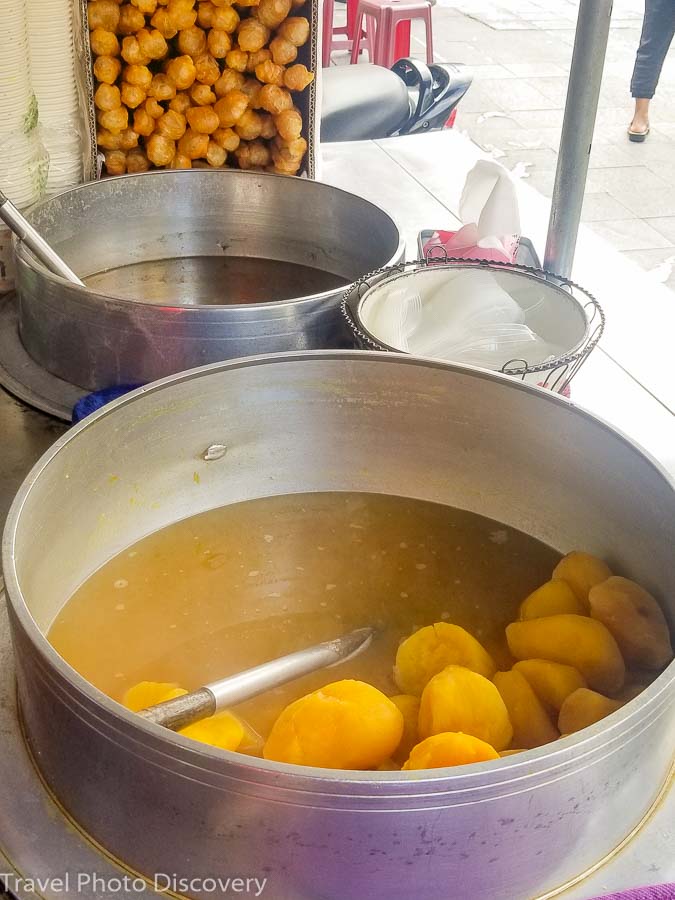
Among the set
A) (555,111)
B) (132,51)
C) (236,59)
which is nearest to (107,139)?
(132,51)

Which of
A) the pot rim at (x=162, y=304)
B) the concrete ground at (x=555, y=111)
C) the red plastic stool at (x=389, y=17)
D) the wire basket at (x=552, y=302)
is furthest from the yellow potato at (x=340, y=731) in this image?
the red plastic stool at (x=389, y=17)

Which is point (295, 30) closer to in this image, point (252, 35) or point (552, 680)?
point (252, 35)

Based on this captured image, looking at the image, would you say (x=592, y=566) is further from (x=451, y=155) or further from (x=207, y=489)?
(x=451, y=155)

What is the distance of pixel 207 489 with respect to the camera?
104 centimetres

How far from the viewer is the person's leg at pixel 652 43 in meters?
3.93

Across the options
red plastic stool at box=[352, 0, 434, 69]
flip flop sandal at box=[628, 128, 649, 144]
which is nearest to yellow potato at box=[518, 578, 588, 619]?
red plastic stool at box=[352, 0, 434, 69]

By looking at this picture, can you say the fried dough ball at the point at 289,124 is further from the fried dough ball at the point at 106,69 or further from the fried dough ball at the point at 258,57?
the fried dough ball at the point at 106,69

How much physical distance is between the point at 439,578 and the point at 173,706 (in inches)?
13.6

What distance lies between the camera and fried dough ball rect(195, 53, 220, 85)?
158 cm

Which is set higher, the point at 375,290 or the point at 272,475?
the point at 375,290

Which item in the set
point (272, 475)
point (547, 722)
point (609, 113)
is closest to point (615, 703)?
point (547, 722)

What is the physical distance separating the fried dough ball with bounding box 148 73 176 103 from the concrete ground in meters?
1.92

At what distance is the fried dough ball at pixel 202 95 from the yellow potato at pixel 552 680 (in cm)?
118

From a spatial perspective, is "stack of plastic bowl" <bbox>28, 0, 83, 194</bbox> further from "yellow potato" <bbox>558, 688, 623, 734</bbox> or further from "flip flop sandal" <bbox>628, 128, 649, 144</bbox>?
"flip flop sandal" <bbox>628, 128, 649, 144</bbox>
